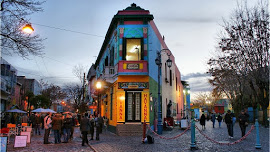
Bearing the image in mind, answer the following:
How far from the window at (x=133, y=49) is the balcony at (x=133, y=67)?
573mm

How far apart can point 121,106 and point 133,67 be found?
119 inches

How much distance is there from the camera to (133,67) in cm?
1988

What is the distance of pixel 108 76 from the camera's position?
21.5 metres

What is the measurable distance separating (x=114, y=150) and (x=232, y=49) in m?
19.8

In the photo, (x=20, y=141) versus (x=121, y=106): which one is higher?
(x=121, y=106)

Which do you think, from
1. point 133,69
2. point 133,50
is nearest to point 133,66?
point 133,69

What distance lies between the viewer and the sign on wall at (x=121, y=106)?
19906 mm

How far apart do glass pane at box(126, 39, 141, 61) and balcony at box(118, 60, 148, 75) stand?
0.59 meters

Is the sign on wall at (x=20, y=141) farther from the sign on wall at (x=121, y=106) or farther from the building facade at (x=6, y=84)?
the building facade at (x=6, y=84)

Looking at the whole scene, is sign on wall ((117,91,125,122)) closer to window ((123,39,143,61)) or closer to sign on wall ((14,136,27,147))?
window ((123,39,143,61))

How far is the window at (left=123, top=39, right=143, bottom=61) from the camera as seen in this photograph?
66.7 feet

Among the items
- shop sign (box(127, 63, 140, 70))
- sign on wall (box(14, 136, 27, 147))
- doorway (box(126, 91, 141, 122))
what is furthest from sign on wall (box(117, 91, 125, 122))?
sign on wall (box(14, 136, 27, 147))

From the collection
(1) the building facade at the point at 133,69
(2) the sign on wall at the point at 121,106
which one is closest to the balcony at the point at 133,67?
(1) the building facade at the point at 133,69

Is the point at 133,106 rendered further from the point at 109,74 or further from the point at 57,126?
the point at 57,126
